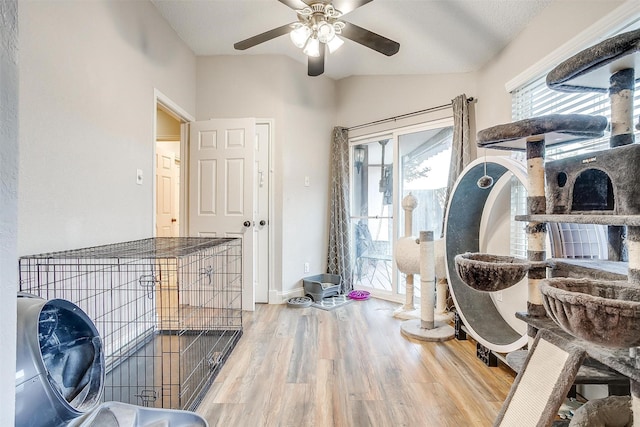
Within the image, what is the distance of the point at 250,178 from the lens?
3.28 m

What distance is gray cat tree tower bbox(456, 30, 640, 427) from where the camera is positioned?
3.13ft

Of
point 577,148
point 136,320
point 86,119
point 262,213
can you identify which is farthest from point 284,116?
point 577,148

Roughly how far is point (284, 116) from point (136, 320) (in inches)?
97.1

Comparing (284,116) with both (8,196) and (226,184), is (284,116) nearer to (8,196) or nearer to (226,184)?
(226,184)

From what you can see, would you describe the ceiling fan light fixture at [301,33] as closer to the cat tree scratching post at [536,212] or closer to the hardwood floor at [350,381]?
the cat tree scratching post at [536,212]

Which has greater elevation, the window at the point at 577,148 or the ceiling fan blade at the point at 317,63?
the ceiling fan blade at the point at 317,63

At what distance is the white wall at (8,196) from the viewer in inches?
20.6

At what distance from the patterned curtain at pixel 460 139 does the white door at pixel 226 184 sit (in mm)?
1987

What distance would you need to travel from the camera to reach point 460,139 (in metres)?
2.94

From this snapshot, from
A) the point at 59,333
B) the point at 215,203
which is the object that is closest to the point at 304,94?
the point at 215,203

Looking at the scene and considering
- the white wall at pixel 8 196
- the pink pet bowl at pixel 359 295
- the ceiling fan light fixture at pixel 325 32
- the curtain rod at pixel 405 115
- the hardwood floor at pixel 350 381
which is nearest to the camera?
the white wall at pixel 8 196

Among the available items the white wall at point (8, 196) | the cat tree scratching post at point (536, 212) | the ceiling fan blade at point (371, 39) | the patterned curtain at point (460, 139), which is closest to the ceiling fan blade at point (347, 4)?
the ceiling fan blade at point (371, 39)

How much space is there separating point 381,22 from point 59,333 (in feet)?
9.82

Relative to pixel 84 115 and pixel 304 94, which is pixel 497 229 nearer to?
pixel 304 94
